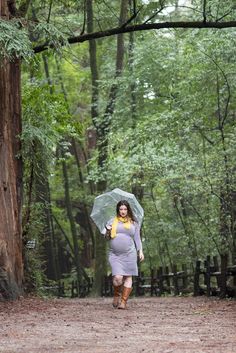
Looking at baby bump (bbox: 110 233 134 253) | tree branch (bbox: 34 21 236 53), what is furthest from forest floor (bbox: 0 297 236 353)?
tree branch (bbox: 34 21 236 53)

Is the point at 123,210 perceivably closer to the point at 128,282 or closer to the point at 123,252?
Answer: the point at 123,252

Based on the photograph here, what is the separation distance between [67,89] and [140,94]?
7.83 m

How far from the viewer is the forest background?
12.1m

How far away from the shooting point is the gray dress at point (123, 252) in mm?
10422

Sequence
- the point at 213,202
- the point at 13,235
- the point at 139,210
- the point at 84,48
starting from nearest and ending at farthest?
the point at 13,235, the point at 139,210, the point at 213,202, the point at 84,48

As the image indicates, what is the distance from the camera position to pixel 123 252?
34.5ft

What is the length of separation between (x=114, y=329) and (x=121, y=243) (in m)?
3.41

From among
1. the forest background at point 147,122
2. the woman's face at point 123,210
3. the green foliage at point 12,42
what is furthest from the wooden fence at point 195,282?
the green foliage at point 12,42

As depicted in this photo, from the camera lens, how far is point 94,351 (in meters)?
5.46

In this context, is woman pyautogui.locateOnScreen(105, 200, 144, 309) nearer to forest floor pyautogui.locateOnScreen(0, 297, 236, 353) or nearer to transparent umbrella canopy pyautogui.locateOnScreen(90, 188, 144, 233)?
forest floor pyautogui.locateOnScreen(0, 297, 236, 353)

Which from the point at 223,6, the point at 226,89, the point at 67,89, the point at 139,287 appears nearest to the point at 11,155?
the point at 223,6

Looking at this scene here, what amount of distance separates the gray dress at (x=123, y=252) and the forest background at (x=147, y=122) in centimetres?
223

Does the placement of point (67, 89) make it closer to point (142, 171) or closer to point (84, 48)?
point (84, 48)

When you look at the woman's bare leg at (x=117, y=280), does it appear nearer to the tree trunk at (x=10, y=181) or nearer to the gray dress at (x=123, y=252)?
the gray dress at (x=123, y=252)
